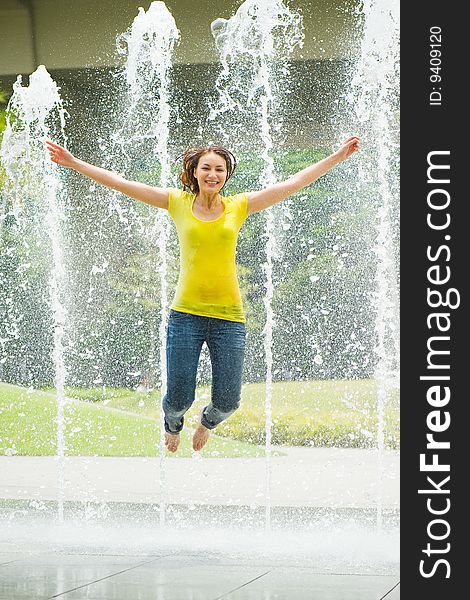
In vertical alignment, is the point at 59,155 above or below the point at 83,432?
above

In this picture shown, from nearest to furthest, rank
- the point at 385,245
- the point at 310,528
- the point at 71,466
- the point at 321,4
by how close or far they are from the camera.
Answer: the point at 310,528 < the point at 385,245 < the point at 71,466 < the point at 321,4

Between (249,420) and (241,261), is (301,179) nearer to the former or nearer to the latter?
(241,261)

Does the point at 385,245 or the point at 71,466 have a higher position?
the point at 385,245

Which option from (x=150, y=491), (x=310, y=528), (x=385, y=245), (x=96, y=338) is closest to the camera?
(x=310, y=528)

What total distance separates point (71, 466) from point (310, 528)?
189 inches

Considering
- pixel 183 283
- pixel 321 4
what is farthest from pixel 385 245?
pixel 183 283

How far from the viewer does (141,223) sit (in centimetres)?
1215

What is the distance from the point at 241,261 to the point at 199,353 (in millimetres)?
7313

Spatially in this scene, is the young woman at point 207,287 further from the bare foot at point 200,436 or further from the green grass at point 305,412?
the green grass at point 305,412

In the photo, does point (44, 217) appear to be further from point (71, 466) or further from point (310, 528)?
point (310, 528)

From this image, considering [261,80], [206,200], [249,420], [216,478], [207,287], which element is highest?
[261,80]

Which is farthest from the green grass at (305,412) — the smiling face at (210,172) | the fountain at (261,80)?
the smiling face at (210,172)

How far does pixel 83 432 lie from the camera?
11922 mm

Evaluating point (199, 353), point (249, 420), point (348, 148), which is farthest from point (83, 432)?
point (348, 148)
